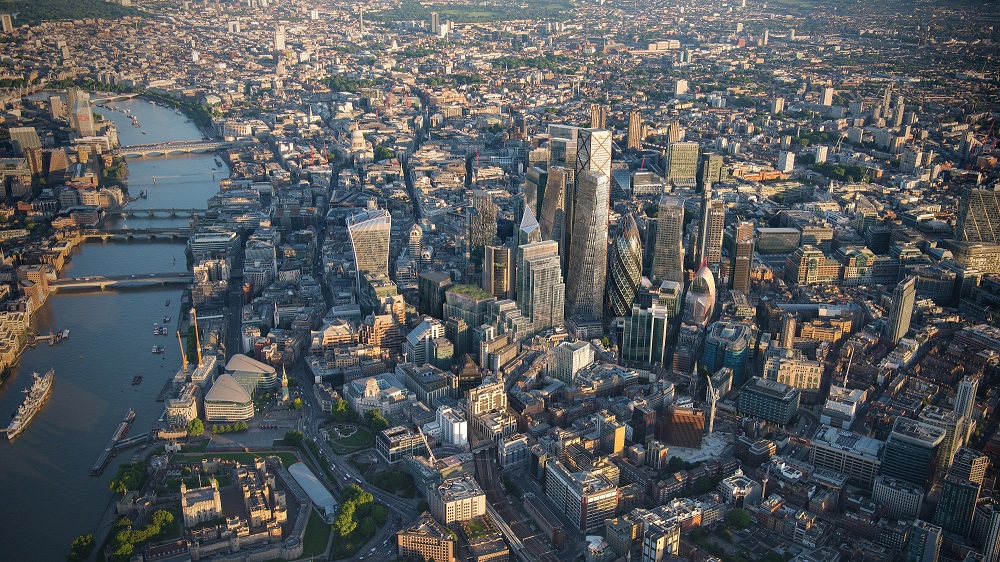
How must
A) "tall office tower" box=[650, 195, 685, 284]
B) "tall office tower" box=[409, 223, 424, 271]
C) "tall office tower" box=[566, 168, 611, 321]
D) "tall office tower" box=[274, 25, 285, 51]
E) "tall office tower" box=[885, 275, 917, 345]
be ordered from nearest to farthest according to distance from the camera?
1. "tall office tower" box=[885, 275, 917, 345]
2. "tall office tower" box=[566, 168, 611, 321]
3. "tall office tower" box=[650, 195, 685, 284]
4. "tall office tower" box=[409, 223, 424, 271]
5. "tall office tower" box=[274, 25, 285, 51]

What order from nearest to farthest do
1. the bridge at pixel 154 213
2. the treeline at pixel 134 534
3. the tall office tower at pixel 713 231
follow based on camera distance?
the treeline at pixel 134 534 → the tall office tower at pixel 713 231 → the bridge at pixel 154 213

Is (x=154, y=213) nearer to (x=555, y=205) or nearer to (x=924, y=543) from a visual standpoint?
(x=555, y=205)

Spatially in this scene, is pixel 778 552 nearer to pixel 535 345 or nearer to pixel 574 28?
pixel 535 345

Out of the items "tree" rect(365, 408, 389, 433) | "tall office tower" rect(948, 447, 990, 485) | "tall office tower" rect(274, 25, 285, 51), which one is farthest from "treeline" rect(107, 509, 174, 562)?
"tall office tower" rect(274, 25, 285, 51)

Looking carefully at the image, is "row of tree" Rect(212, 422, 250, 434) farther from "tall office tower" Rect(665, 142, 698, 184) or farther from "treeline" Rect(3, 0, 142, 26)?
"treeline" Rect(3, 0, 142, 26)

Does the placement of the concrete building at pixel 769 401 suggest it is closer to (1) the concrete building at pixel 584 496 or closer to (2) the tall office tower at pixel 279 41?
(1) the concrete building at pixel 584 496

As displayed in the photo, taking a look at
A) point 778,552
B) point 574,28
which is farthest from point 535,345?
point 574,28

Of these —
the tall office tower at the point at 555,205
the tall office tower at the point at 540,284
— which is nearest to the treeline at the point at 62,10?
the tall office tower at the point at 555,205
